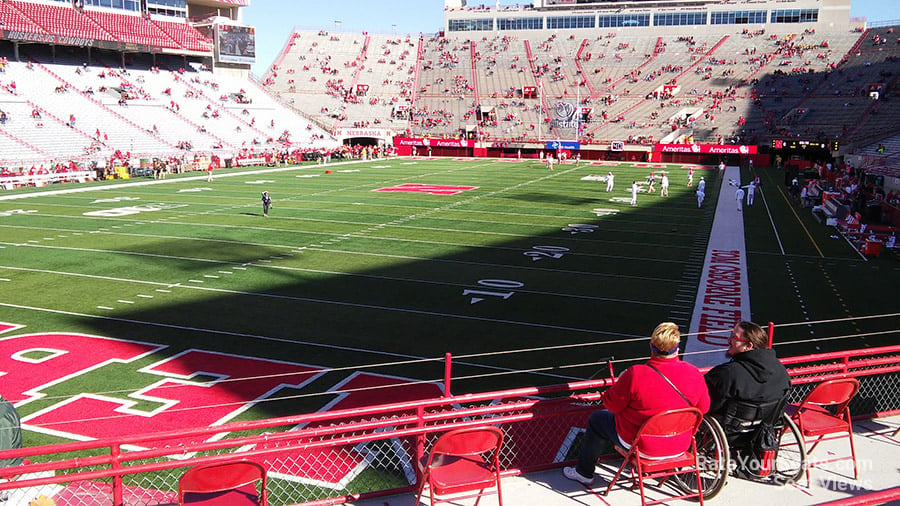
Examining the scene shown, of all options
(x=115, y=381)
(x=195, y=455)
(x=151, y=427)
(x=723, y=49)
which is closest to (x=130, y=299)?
(x=115, y=381)

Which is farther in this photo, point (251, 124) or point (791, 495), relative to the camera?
point (251, 124)

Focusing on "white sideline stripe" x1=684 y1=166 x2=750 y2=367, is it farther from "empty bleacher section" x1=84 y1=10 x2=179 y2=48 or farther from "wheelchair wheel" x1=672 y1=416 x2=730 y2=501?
"empty bleacher section" x1=84 y1=10 x2=179 y2=48

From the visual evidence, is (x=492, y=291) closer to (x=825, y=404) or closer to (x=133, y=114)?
(x=825, y=404)

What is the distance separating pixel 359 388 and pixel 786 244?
16.0m

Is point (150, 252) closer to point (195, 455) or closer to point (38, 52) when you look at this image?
point (195, 455)

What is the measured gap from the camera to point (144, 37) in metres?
55.4

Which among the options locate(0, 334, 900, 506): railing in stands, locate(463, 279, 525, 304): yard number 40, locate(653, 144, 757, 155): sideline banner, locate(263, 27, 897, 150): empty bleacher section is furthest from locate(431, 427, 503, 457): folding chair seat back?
locate(263, 27, 897, 150): empty bleacher section

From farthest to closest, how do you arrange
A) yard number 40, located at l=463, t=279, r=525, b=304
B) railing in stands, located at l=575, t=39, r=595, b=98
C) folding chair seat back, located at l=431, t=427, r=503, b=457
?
railing in stands, located at l=575, t=39, r=595, b=98, yard number 40, located at l=463, t=279, r=525, b=304, folding chair seat back, located at l=431, t=427, r=503, b=457

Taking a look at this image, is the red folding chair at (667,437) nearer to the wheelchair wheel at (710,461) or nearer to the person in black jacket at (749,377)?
the wheelchair wheel at (710,461)

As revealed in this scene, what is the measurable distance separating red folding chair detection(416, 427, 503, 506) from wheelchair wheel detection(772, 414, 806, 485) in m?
2.35

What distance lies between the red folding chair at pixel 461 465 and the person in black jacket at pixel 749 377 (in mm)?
1745

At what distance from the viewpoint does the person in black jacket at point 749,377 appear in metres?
5.36

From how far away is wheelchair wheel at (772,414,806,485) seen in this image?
5579 millimetres

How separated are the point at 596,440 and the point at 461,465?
1119mm
